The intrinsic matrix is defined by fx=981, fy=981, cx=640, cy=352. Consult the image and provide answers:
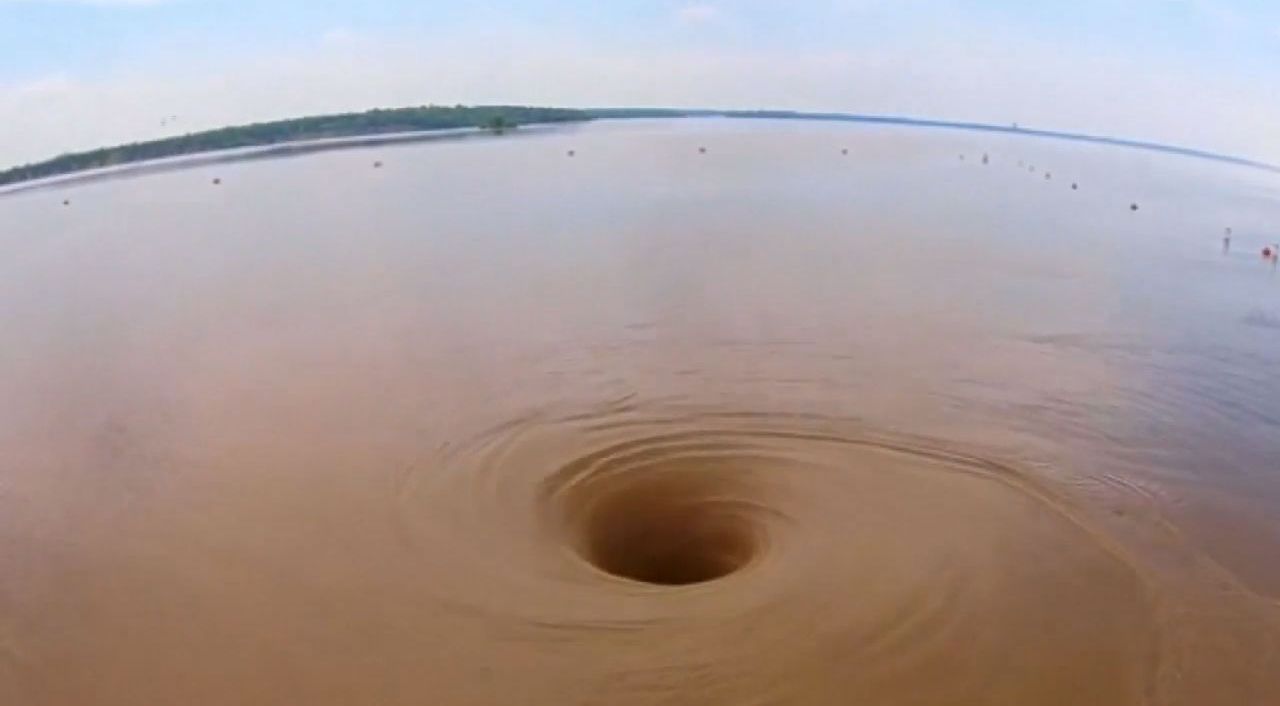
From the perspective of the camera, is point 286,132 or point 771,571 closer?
point 771,571

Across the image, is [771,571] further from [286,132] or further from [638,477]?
[286,132]

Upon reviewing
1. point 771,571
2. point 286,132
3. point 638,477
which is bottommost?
point 771,571

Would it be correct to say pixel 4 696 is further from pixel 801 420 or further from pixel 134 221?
pixel 134 221

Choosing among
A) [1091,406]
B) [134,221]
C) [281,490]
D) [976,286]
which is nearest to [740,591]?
[281,490]

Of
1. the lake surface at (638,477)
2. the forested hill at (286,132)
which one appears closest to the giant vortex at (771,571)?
the lake surface at (638,477)

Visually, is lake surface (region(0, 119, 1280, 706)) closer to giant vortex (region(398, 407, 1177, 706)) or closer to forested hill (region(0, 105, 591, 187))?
giant vortex (region(398, 407, 1177, 706))

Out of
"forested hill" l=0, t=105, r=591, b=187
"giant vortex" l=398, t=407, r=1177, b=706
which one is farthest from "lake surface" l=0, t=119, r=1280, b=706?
"forested hill" l=0, t=105, r=591, b=187

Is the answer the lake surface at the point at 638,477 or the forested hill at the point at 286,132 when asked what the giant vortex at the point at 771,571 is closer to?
the lake surface at the point at 638,477

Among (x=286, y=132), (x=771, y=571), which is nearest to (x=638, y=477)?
(x=771, y=571)
